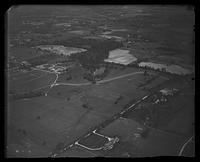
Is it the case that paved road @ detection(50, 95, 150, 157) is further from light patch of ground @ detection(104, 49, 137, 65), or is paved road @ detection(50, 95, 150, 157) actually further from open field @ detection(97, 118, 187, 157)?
light patch of ground @ detection(104, 49, 137, 65)

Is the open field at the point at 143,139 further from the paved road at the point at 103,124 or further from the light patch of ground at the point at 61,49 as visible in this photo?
the light patch of ground at the point at 61,49

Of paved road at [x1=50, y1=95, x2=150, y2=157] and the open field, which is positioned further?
paved road at [x1=50, y1=95, x2=150, y2=157]

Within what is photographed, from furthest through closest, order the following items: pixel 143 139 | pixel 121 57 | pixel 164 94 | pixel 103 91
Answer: pixel 121 57
pixel 103 91
pixel 164 94
pixel 143 139

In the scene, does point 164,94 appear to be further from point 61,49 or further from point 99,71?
point 61,49

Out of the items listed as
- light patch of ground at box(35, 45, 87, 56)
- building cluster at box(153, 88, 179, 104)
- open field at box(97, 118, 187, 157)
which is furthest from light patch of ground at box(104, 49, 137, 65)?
open field at box(97, 118, 187, 157)

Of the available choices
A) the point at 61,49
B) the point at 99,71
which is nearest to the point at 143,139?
the point at 99,71

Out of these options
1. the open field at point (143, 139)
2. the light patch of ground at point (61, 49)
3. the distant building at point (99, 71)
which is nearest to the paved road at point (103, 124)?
the open field at point (143, 139)
